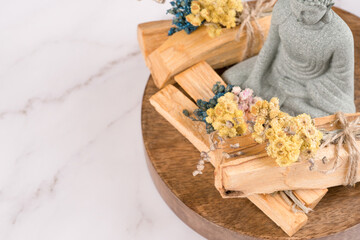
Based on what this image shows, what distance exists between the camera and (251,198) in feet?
4.64

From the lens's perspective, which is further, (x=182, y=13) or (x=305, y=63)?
(x=182, y=13)

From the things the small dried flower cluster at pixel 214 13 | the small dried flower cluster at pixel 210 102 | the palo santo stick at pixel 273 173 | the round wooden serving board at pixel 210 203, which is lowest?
the round wooden serving board at pixel 210 203

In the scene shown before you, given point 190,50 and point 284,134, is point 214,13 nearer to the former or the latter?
point 190,50

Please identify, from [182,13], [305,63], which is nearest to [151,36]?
[182,13]

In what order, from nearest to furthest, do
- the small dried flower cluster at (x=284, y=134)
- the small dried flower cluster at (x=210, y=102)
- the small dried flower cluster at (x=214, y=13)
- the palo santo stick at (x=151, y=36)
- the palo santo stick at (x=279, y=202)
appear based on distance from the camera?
the small dried flower cluster at (x=284, y=134)
the palo santo stick at (x=279, y=202)
the small dried flower cluster at (x=210, y=102)
the small dried flower cluster at (x=214, y=13)
the palo santo stick at (x=151, y=36)

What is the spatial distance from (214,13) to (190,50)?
0.13 m

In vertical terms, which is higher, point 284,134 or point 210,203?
point 284,134

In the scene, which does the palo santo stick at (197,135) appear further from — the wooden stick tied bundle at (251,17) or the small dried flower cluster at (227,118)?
the wooden stick tied bundle at (251,17)

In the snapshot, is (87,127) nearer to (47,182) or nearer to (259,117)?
(47,182)

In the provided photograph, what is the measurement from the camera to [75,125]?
197 cm

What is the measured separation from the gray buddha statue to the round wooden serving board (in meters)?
0.19

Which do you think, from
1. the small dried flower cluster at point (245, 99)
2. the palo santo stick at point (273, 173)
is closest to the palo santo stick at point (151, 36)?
the small dried flower cluster at point (245, 99)

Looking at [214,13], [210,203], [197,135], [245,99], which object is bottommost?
[210,203]

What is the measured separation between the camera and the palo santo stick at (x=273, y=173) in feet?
4.24
